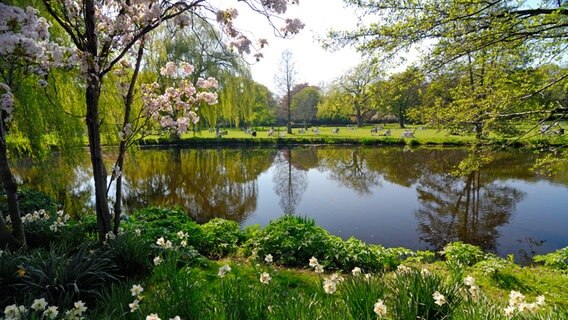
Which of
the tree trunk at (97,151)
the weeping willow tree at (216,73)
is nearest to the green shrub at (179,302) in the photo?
the tree trunk at (97,151)

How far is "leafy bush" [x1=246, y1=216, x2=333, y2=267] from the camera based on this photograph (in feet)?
17.3

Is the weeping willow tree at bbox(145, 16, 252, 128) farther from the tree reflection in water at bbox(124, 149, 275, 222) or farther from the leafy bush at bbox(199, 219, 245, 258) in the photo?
the leafy bush at bbox(199, 219, 245, 258)

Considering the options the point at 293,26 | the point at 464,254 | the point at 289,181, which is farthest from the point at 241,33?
the point at 289,181

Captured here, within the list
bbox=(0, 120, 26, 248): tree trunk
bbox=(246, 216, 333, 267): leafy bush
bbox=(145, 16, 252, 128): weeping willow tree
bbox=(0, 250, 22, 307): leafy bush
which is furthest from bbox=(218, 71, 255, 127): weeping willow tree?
bbox=(0, 250, 22, 307): leafy bush

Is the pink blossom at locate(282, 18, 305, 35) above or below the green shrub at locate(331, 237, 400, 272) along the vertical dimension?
above

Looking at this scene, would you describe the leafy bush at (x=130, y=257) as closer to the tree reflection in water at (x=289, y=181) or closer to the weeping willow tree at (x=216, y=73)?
the tree reflection in water at (x=289, y=181)

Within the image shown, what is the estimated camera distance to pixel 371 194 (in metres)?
12.2

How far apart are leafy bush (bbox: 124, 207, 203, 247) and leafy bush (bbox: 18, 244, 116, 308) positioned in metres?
1.37

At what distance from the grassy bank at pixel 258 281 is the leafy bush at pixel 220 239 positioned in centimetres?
2

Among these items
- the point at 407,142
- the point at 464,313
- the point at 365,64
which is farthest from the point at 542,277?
the point at 407,142

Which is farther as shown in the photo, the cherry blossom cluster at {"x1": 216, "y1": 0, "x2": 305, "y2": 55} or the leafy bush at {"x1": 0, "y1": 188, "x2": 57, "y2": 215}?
the leafy bush at {"x1": 0, "y1": 188, "x2": 57, "y2": 215}

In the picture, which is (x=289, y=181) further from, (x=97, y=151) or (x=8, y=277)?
(x=8, y=277)

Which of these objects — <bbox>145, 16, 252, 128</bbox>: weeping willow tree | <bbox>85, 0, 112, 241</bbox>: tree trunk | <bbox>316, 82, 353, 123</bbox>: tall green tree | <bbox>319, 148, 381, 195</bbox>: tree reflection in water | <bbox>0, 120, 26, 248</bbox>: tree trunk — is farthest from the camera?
<bbox>316, 82, 353, 123</bbox>: tall green tree

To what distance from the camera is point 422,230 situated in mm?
8375
